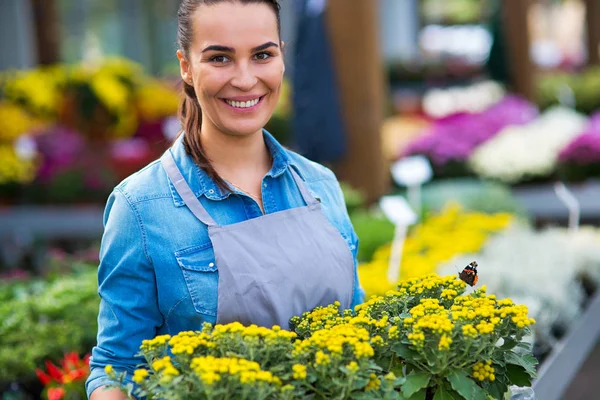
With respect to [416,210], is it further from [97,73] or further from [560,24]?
[560,24]

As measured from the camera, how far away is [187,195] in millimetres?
1954

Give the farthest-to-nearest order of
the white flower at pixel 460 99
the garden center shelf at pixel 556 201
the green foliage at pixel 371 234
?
1. the white flower at pixel 460 99
2. the garden center shelf at pixel 556 201
3. the green foliage at pixel 371 234

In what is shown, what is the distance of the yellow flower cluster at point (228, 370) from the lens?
1470mm

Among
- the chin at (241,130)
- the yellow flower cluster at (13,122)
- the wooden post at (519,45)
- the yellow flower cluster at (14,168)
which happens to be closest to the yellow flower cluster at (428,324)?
the chin at (241,130)

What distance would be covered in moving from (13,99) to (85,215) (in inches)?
67.8

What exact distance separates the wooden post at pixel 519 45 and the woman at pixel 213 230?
1081 centimetres

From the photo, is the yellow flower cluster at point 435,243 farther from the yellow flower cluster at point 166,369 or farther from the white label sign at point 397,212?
the yellow flower cluster at point 166,369

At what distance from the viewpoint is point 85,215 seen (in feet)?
25.7

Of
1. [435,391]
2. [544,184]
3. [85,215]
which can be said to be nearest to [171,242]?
[435,391]

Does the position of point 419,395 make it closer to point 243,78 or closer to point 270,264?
point 270,264

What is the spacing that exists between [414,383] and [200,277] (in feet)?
1.76

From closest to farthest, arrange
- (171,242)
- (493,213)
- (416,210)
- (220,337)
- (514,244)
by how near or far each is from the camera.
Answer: (220,337) → (171,242) → (514,244) → (416,210) → (493,213)

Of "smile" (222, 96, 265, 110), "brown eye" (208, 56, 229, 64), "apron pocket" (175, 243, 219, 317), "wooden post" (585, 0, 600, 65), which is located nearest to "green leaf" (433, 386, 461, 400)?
"apron pocket" (175, 243, 219, 317)

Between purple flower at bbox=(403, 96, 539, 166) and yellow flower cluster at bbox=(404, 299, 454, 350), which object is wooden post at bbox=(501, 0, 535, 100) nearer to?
→ purple flower at bbox=(403, 96, 539, 166)
